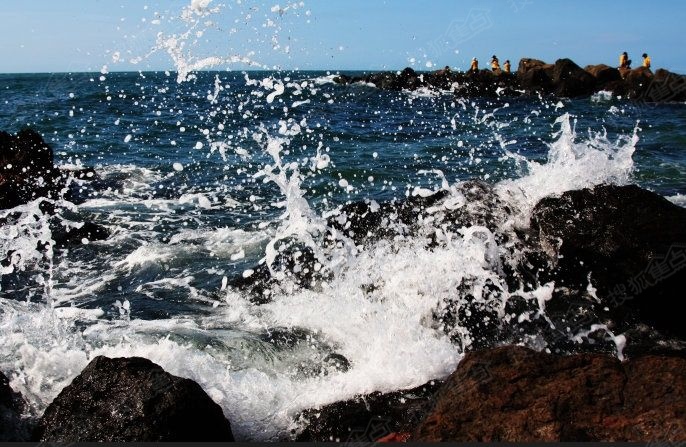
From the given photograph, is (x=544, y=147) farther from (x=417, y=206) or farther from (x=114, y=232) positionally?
(x=114, y=232)

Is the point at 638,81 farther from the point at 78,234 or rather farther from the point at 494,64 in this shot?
the point at 78,234

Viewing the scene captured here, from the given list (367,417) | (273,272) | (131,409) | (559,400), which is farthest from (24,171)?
(559,400)

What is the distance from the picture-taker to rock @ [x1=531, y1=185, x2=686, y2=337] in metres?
5.16

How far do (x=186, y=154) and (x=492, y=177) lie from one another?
827 centimetres

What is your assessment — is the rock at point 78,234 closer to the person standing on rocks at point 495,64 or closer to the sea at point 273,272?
the sea at point 273,272

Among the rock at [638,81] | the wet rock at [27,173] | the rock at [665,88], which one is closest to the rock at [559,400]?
the wet rock at [27,173]

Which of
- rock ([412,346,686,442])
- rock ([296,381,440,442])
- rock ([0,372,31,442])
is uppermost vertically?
rock ([412,346,686,442])

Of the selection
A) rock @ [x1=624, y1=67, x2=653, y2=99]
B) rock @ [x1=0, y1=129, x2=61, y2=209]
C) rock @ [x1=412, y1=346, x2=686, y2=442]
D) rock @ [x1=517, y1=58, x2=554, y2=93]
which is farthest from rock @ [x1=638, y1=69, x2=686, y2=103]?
rock @ [x1=412, y1=346, x2=686, y2=442]

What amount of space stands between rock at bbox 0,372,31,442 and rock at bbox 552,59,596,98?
33.1m

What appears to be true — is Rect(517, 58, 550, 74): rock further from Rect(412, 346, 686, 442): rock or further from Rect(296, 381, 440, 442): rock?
Rect(412, 346, 686, 442): rock

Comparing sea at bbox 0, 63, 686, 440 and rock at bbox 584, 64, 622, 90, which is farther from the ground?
rock at bbox 584, 64, 622, 90

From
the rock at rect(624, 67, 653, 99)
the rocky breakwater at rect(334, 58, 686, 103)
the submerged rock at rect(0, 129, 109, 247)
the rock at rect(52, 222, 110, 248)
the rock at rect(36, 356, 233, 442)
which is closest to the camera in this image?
the rock at rect(36, 356, 233, 442)

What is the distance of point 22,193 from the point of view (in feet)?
31.1

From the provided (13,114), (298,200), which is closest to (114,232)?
(298,200)
